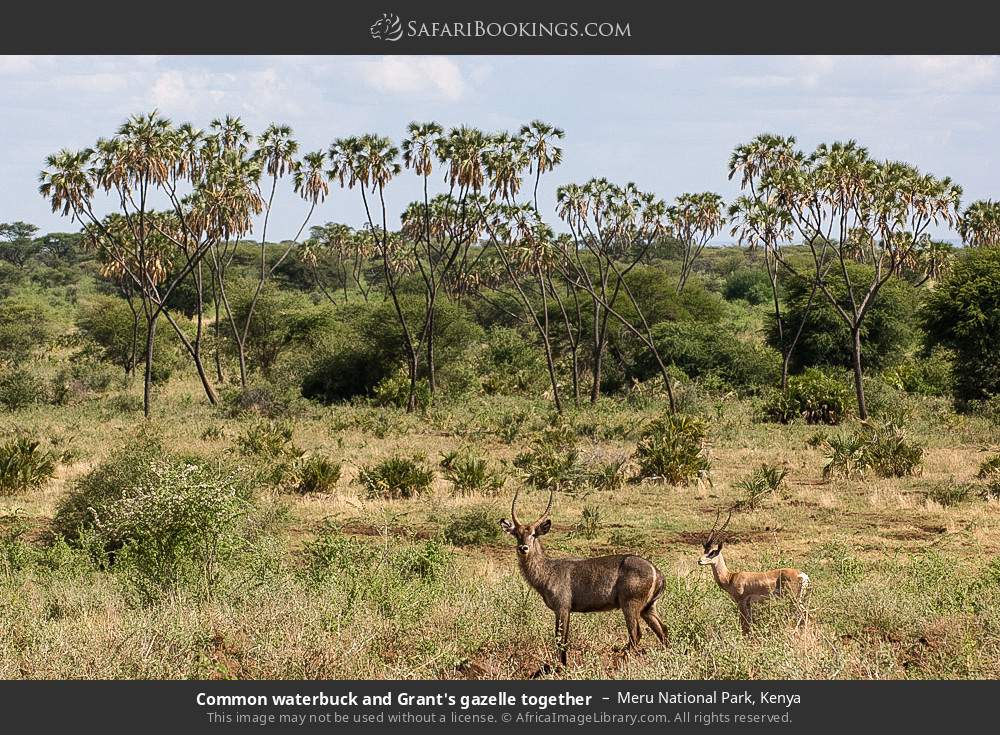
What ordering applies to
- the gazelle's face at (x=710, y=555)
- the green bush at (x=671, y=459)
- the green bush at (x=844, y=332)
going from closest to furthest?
the gazelle's face at (x=710, y=555)
the green bush at (x=671, y=459)
the green bush at (x=844, y=332)

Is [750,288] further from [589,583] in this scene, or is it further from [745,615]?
[589,583]

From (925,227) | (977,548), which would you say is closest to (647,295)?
(925,227)

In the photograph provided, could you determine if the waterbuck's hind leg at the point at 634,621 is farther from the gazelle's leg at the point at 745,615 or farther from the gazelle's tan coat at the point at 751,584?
the gazelle's leg at the point at 745,615

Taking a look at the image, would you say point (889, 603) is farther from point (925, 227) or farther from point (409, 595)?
point (925, 227)

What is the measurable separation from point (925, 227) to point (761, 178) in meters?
8.13

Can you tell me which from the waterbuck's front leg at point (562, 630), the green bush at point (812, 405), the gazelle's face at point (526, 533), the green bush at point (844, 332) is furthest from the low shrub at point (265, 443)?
the green bush at point (844, 332)

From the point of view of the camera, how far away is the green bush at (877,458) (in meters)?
22.0

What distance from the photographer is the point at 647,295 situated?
55.4 meters

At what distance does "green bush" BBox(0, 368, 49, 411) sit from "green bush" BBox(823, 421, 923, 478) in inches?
1099

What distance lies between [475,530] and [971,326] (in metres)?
24.5

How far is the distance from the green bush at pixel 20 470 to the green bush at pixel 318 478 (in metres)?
4.98

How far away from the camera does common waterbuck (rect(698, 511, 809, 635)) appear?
8.91m

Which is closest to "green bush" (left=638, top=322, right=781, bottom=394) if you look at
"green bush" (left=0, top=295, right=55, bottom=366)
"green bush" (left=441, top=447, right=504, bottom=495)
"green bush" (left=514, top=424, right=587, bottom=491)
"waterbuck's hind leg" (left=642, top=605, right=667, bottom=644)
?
"green bush" (left=514, top=424, right=587, bottom=491)

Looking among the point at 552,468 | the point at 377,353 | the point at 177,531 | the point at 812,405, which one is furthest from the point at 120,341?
the point at 177,531
